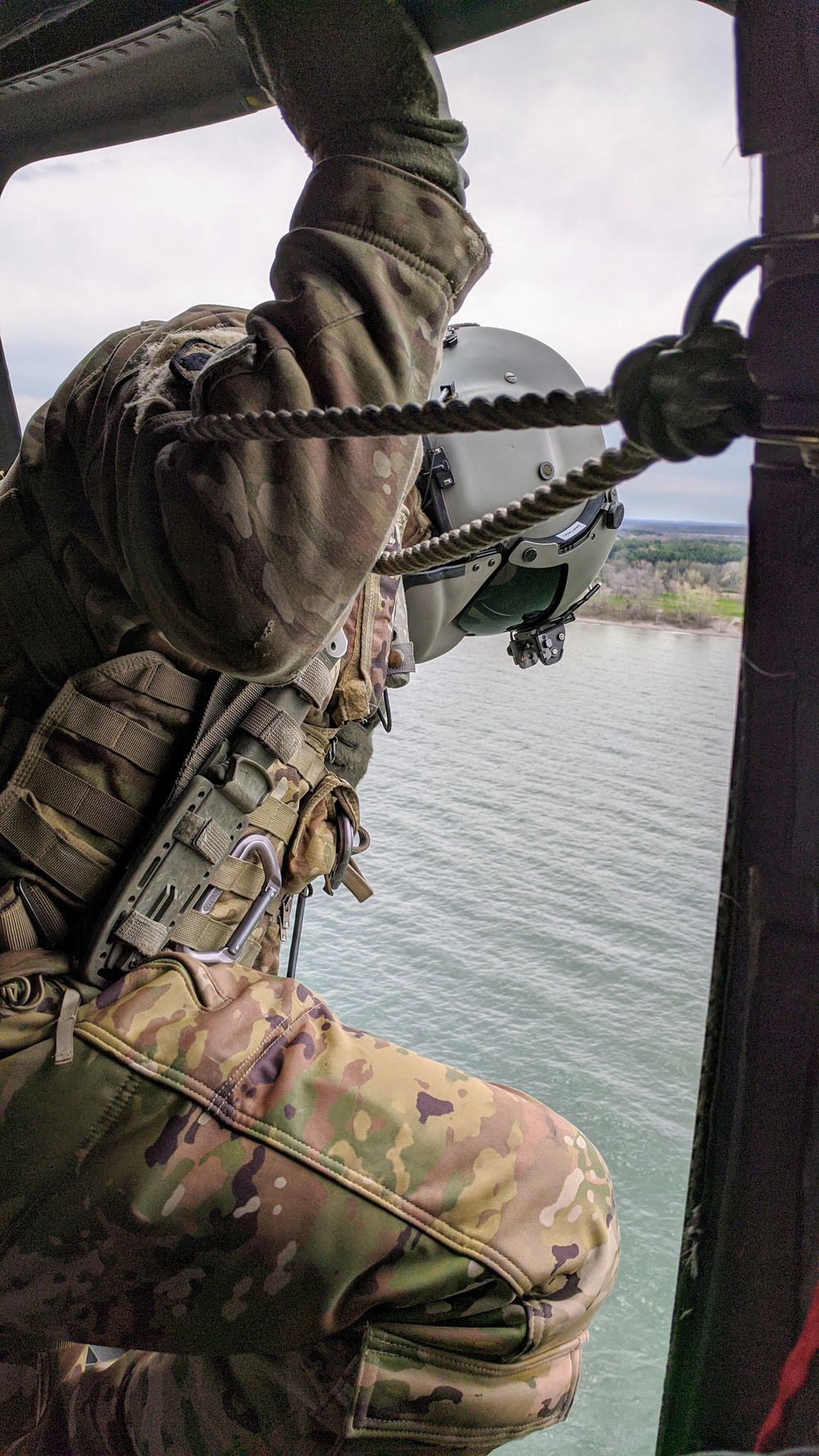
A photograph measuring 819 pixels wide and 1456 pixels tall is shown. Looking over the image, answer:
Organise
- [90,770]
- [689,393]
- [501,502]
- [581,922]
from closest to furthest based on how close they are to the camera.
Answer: [689,393], [90,770], [501,502], [581,922]

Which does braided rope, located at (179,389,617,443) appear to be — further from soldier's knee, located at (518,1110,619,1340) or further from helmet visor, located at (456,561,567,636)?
helmet visor, located at (456,561,567,636)

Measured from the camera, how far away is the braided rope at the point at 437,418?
399 mm

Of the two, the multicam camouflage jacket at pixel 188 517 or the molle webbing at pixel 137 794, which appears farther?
the molle webbing at pixel 137 794

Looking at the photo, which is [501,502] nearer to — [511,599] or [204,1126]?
[511,599]

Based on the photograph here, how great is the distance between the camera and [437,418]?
1.49 ft

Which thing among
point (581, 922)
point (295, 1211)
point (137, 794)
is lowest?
point (581, 922)

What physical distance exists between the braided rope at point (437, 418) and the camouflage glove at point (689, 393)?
0.6 inches

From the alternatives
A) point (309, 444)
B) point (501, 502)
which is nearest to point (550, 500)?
point (309, 444)

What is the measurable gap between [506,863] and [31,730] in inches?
58.1

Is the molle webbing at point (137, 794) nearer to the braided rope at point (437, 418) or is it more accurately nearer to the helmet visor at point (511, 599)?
the braided rope at point (437, 418)

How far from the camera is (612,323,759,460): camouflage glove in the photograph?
13.7 inches

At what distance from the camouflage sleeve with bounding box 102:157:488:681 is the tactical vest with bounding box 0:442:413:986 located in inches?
10.5

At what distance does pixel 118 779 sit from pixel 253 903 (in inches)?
8.9

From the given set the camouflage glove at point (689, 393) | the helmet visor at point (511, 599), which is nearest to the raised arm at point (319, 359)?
the camouflage glove at point (689, 393)
